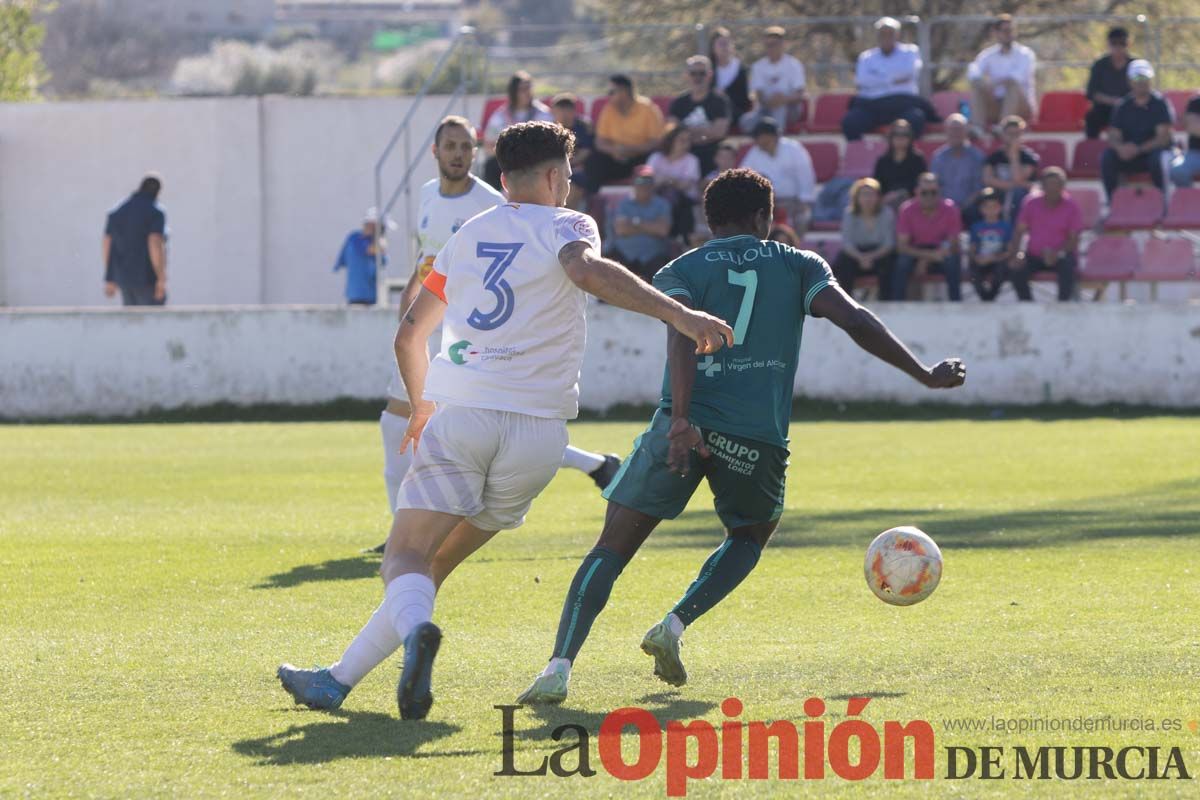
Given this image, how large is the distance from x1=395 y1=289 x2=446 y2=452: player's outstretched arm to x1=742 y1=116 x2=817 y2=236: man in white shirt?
1460 centimetres

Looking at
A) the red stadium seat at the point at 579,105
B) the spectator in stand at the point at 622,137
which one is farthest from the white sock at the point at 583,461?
the red stadium seat at the point at 579,105

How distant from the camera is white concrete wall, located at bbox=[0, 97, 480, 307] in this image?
99.6 feet

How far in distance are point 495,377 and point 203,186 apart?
26235 millimetres

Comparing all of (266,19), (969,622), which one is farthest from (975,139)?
(266,19)

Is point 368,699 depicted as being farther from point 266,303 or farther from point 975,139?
point 266,303

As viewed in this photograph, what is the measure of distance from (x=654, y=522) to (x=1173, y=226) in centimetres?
1664

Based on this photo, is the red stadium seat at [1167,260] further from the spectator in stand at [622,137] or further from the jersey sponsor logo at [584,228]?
the jersey sponsor logo at [584,228]

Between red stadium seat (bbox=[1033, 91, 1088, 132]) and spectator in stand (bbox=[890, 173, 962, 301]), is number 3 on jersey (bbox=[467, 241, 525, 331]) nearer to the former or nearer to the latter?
spectator in stand (bbox=[890, 173, 962, 301])

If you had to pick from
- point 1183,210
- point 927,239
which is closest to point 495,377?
point 927,239

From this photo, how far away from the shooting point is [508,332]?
5676 millimetres

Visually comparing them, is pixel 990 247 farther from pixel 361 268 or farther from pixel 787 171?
pixel 361 268

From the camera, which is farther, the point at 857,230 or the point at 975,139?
the point at 975,139

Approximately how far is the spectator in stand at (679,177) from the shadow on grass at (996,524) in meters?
9.07

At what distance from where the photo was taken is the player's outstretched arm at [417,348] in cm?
600
